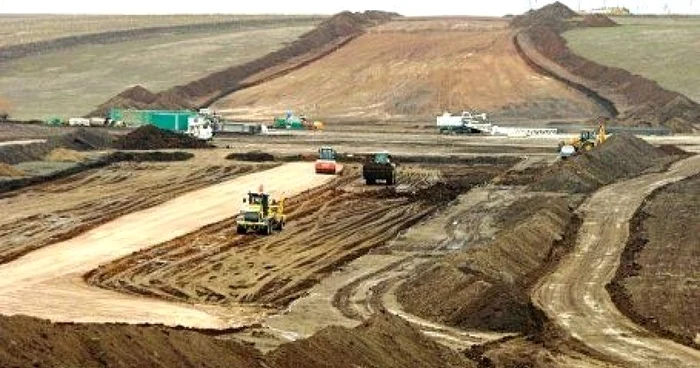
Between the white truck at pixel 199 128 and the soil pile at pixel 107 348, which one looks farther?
the white truck at pixel 199 128

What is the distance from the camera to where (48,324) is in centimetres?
2017

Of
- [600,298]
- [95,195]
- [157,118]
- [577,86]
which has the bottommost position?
[157,118]

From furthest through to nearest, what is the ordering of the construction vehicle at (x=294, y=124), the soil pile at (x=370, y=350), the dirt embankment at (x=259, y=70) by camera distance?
the dirt embankment at (x=259, y=70) → the construction vehicle at (x=294, y=124) → the soil pile at (x=370, y=350)

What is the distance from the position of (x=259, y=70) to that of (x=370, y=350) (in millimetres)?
91809

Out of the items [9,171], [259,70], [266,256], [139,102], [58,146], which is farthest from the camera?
[259,70]

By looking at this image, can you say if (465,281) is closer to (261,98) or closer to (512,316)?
(512,316)

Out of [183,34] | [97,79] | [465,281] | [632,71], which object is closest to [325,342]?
[465,281]

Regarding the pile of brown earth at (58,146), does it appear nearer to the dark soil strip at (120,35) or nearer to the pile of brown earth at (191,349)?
the pile of brown earth at (191,349)

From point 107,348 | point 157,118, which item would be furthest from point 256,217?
point 157,118

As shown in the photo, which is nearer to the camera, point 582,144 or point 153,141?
point 582,144

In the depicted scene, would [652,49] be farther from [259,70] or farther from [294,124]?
[294,124]

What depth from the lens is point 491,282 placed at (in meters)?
30.7

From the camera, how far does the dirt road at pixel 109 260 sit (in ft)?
94.8

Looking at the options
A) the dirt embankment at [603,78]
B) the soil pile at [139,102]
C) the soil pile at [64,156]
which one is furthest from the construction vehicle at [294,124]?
the soil pile at [64,156]
